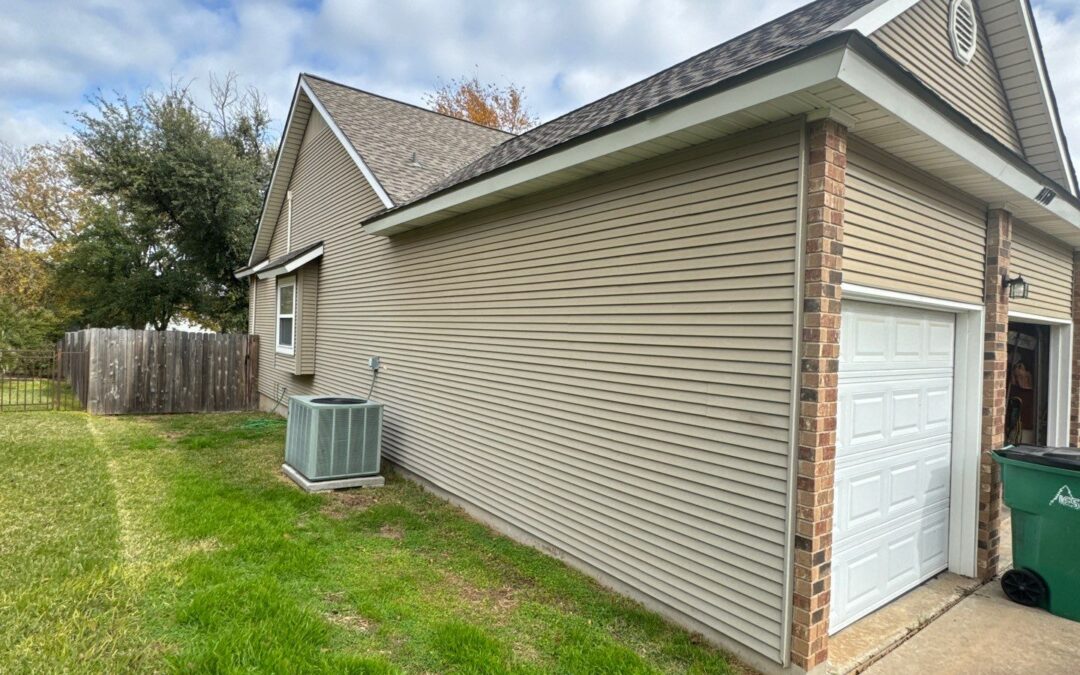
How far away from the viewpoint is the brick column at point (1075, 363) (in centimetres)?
643

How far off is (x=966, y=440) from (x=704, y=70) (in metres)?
3.61

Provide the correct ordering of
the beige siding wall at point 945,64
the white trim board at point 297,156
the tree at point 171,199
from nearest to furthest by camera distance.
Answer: the beige siding wall at point 945,64
the white trim board at point 297,156
the tree at point 171,199

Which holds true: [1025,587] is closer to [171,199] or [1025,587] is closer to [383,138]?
[383,138]

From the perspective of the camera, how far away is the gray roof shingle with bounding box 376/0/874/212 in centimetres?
339

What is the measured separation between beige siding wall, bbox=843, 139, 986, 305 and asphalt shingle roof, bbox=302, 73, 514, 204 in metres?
5.59

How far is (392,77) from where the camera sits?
25078 mm

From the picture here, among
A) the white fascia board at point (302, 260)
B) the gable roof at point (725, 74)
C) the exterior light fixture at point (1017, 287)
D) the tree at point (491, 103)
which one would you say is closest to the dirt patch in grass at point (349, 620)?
the gable roof at point (725, 74)

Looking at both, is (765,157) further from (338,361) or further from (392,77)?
(392,77)

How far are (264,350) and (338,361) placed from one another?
473 cm

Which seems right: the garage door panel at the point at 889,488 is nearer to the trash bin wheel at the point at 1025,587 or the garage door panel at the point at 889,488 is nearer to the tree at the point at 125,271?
the trash bin wheel at the point at 1025,587

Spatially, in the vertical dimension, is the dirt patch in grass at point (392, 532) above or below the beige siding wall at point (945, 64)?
below

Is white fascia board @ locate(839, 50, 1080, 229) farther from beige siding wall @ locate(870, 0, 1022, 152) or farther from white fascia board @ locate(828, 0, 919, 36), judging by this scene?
beige siding wall @ locate(870, 0, 1022, 152)

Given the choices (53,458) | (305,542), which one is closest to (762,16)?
(305,542)

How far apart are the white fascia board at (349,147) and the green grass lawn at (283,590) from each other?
12.7 ft
